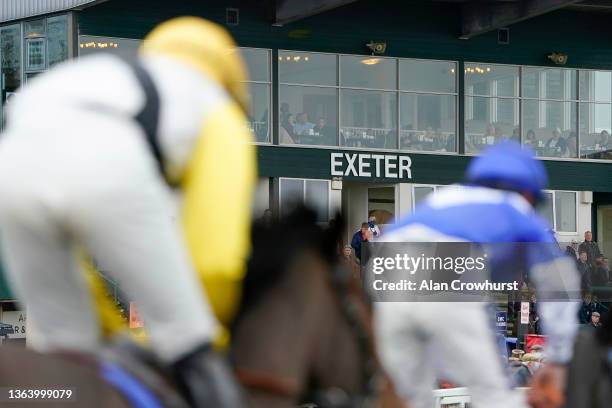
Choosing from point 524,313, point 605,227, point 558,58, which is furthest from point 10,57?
point 605,227

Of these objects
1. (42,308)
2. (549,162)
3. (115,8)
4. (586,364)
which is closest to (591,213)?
(549,162)

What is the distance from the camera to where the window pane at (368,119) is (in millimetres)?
31906

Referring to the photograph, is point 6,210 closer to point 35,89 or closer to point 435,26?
point 35,89

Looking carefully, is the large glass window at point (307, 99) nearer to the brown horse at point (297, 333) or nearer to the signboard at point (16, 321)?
the signboard at point (16, 321)

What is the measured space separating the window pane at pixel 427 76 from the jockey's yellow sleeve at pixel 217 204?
97.6ft

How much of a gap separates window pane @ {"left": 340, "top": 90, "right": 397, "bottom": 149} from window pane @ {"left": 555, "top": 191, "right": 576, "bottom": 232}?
16.6 ft

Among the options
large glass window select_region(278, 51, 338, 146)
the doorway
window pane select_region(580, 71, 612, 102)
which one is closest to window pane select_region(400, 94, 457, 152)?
large glass window select_region(278, 51, 338, 146)

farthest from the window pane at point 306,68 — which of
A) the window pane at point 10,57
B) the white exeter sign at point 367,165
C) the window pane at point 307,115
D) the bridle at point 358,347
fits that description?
the bridle at point 358,347

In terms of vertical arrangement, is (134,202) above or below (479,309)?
above

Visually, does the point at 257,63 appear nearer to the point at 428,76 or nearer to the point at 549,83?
the point at 428,76

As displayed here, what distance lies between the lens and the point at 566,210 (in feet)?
113

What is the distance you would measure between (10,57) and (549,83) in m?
13.9

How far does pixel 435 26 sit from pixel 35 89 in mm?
30847

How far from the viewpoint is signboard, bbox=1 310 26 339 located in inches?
1009
